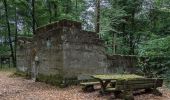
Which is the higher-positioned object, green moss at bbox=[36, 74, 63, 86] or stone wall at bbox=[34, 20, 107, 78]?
stone wall at bbox=[34, 20, 107, 78]

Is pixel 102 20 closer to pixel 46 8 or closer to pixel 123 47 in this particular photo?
pixel 123 47

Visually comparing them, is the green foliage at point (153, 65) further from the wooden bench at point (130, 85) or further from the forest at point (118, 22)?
the wooden bench at point (130, 85)

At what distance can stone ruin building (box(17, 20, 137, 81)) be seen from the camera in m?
13.4

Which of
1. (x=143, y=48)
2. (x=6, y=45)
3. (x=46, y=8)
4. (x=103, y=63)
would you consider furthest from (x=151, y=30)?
(x=6, y=45)

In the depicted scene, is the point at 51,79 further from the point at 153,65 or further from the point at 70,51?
the point at 153,65

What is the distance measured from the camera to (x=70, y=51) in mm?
13500

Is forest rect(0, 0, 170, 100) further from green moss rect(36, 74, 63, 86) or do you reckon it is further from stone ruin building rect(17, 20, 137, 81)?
stone ruin building rect(17, 20, 137, 81)

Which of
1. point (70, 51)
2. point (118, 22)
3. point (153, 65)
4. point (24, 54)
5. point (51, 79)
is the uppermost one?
point (118, 22)

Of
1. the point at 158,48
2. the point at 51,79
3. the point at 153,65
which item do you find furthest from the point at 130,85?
the point at 153,65

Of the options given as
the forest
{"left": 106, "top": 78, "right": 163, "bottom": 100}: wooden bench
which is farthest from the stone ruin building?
{"left": 106, "top": 78, "right": 163, "bottom": 100}: wooden bench

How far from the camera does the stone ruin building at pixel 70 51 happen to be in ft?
43.9

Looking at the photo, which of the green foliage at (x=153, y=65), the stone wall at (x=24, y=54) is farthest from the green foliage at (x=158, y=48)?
the stone wall at (x=24, y=54)

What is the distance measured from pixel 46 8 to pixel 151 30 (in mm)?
12452

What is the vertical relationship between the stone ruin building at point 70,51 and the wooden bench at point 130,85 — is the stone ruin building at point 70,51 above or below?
above
